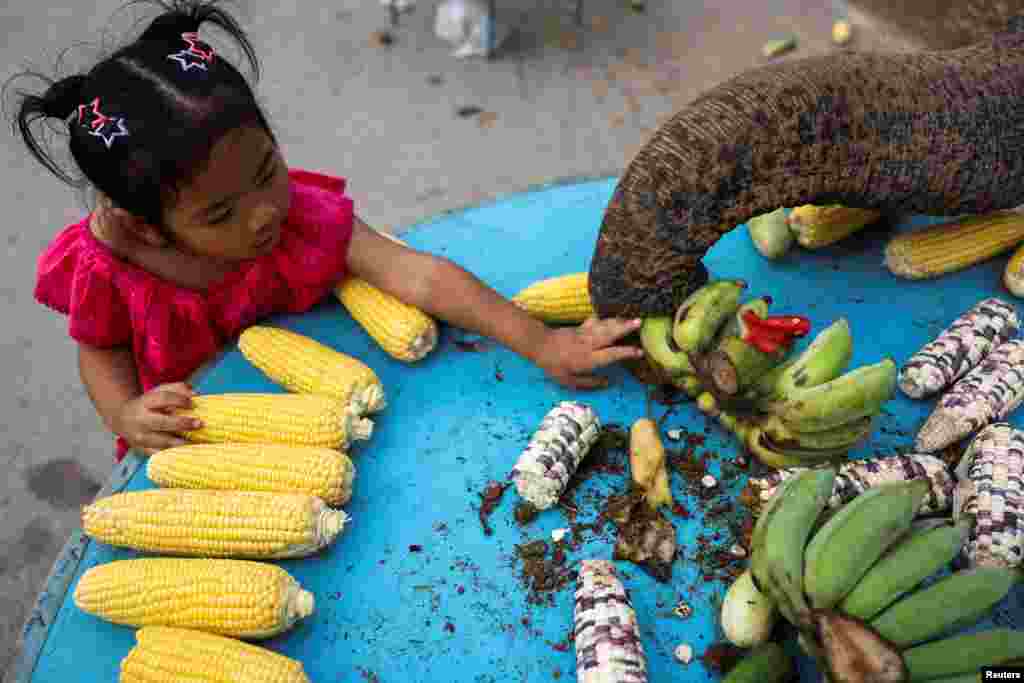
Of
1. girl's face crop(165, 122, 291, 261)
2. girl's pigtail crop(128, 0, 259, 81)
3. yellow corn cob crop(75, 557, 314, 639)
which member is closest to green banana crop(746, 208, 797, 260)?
girl's face crop(165, 122, 291, 261)

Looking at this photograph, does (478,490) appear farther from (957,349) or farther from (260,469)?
(957,349)

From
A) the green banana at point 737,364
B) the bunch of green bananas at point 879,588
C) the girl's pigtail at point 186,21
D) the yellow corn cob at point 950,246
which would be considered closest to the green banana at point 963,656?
the bunch of green bananas at point 879,588

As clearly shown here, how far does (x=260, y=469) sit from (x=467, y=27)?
3574mm

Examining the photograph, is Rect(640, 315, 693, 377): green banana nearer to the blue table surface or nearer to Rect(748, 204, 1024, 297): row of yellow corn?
the blue table surface

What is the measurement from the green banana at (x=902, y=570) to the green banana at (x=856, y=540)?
0.05ft

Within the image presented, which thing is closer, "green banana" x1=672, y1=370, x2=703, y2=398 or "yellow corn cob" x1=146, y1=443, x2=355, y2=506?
"yellow corn cob" x1=146, y1=443, x2=355, y2=506

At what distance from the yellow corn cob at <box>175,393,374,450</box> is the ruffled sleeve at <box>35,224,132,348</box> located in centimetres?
35

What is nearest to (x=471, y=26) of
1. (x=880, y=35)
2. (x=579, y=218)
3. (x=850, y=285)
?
(x=880, y=35)

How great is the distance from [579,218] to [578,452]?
84cm

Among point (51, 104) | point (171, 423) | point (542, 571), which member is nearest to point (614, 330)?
point (542, 571)

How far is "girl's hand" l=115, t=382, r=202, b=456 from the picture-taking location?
1696 millimetres

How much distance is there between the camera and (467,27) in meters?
4.47

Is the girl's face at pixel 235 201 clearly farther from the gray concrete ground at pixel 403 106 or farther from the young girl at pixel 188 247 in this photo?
the gray concrete ground at pixel 403 106

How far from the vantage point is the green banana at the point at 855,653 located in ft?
3.49
